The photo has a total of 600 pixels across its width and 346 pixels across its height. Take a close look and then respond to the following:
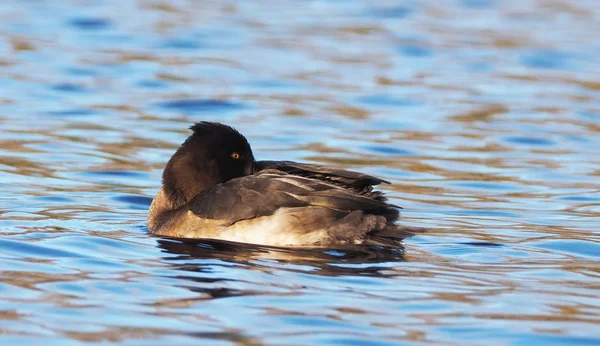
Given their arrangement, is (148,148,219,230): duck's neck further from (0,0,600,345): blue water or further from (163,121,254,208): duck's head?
(0,0,600,345): blue water

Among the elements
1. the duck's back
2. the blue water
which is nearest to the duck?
the duck's back

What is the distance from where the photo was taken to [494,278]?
7.20m

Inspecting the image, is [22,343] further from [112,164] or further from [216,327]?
[112,164]

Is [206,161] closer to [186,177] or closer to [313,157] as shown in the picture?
[186,177]

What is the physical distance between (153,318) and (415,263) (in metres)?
2.16

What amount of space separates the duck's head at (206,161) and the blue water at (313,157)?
47 centimetres

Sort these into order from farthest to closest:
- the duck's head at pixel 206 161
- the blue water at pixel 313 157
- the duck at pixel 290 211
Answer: the duck's head at pixel 206 161
the duck at pixel 290 211
the blue water at pixel 313 157

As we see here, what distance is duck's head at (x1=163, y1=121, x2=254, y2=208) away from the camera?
8.64 m

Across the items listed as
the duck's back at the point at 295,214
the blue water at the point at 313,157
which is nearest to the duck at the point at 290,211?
the duck's back at the point at 295,214

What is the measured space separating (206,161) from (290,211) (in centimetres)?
97

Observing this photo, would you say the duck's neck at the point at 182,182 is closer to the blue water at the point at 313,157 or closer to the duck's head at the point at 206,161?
the duck's head at the point at 206,161

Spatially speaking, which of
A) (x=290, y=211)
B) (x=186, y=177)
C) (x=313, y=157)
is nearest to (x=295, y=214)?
(x=290, y=211)

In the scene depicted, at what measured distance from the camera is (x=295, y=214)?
8039mm

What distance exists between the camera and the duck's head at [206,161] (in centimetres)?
864
